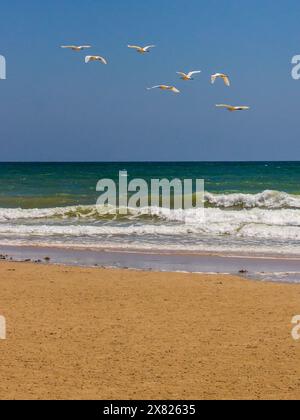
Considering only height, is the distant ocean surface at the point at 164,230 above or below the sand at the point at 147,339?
above

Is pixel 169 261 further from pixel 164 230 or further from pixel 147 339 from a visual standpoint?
pixel 147 339

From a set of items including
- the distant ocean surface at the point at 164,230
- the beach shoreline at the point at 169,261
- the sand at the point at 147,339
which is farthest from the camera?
the distant ocean surface at the point at 164,230

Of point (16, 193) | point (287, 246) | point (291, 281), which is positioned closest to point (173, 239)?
point (287, 246)

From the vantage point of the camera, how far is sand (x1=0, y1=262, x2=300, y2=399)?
5926 mm

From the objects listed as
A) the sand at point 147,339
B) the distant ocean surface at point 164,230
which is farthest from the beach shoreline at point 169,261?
the sand at point 147,339

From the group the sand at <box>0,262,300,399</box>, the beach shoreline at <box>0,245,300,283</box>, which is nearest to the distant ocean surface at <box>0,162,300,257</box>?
the beach shoreline at <box>0,245,300,283</box>

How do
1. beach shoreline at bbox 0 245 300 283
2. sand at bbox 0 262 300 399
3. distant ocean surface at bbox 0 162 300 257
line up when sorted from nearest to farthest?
sand at bbox 0 262 300 399
beach shoreline at bbox 0 245 300 283
distant ocean surface at bbox 0 162 300 257

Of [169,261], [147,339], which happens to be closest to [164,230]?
[169,261]

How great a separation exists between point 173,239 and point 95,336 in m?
10.6

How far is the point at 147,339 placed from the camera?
7.43 meters

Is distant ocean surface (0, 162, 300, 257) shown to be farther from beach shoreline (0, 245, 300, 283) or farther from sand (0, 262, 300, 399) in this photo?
sand (0, 262, 300, 399)

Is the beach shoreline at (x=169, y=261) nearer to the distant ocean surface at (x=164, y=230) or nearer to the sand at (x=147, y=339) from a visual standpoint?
the distant ocean surface at (x=164, y=230)

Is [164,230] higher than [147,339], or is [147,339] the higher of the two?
[164,230]

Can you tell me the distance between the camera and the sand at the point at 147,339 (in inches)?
233
